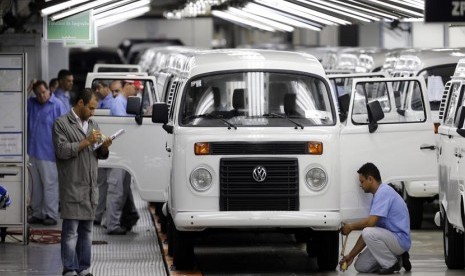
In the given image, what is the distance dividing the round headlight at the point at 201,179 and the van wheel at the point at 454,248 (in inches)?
106

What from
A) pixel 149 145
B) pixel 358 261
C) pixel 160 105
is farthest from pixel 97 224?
pixel 358 261

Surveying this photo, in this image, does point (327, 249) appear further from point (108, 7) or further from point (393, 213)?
point (108, 7)

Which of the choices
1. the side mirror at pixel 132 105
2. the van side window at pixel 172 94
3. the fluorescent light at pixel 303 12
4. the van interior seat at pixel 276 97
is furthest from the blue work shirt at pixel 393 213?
the fluorescent light at pixel 303 12

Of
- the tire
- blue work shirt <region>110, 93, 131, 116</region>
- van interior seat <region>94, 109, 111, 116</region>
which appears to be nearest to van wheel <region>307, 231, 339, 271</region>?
the tire

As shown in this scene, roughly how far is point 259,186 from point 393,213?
1.49 meters

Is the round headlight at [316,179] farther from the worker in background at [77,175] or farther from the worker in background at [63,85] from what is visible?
the worker in background at [63,85]

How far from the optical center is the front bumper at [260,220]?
1455 cm

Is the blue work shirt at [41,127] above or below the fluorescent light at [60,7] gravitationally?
below

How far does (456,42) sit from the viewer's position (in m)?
26.6

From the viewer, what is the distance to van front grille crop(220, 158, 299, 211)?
48.0ft

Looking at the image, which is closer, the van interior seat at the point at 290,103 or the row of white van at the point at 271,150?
the row of white van at the point at 271,150

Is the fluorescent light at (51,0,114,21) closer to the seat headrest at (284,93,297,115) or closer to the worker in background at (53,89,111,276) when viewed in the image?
the seat headrest at (284,93,297,115)

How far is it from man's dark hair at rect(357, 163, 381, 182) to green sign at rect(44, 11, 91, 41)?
7.80 m

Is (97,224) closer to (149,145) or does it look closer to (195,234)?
(149,145)
